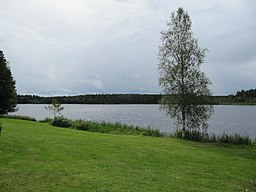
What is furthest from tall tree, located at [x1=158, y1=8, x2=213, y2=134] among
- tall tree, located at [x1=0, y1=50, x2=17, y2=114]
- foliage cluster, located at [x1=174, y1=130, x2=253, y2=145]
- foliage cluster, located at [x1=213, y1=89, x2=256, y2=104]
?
foliage cluster, located at [x1=213, y1=89, x2=256, y2=104]

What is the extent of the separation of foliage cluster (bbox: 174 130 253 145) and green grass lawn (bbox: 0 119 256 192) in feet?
23.4

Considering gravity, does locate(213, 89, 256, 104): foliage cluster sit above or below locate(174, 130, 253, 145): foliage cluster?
above

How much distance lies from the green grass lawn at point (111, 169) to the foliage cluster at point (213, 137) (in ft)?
23.4

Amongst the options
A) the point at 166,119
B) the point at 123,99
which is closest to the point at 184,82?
the point at 166,119

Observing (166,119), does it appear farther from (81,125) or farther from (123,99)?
(123,99)

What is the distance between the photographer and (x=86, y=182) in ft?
28.9

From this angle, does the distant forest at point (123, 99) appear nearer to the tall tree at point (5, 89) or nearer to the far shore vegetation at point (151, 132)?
the tall tree at point (5, 89)

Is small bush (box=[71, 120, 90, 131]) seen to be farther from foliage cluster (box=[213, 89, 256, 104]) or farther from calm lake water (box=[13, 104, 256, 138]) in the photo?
foliage cluster (box=[213, 89, 256, 104])

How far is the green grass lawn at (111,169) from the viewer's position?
868 centimetres

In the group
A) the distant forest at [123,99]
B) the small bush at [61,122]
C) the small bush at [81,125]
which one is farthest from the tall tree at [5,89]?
the distant forest at [123,99]

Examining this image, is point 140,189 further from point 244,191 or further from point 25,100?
point 25,100

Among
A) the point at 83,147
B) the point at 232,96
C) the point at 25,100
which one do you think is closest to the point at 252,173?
the point at 83,147

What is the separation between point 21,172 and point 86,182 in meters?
2.26

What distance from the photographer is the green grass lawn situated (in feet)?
28.5
